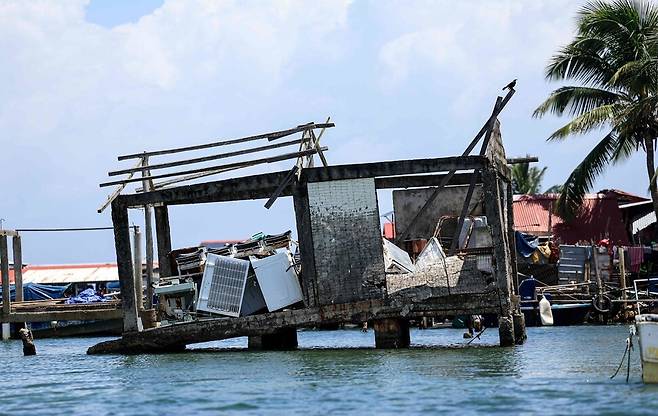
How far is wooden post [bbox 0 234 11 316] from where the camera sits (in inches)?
1601

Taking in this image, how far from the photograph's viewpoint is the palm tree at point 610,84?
128 feet

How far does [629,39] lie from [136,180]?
20119mm

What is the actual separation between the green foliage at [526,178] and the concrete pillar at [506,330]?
3800cm

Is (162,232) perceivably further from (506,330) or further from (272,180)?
(506,330)

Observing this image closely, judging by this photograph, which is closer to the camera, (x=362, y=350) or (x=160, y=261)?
(x=362, y=350)

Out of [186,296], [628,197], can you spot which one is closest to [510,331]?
[186,296]

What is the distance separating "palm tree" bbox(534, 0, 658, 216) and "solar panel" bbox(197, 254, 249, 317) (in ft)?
54.2

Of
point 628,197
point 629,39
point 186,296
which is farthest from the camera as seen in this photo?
point 628,197

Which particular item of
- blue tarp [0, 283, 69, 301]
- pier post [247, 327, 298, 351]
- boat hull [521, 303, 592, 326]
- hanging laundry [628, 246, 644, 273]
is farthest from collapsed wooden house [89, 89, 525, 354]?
blue tarp [0, 283, 69, 301]

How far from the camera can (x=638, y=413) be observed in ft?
52.5

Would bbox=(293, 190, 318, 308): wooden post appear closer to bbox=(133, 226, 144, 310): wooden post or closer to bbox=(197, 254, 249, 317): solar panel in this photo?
bbox=(197, 254, 249, 317): solar panel

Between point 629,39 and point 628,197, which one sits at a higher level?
point 629,39

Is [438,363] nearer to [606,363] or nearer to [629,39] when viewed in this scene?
[606,363]

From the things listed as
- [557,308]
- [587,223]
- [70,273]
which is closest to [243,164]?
[557,308]
